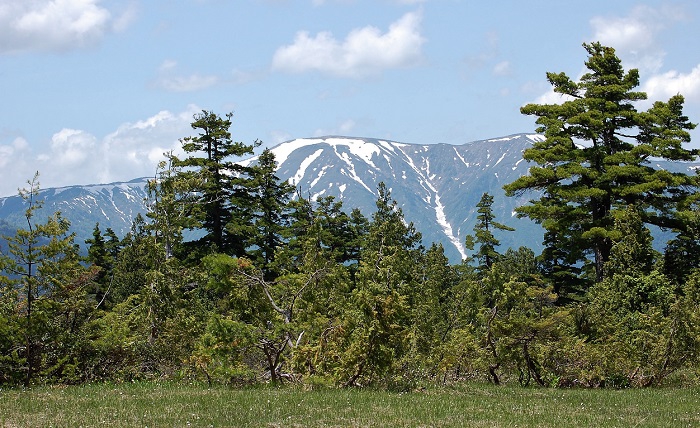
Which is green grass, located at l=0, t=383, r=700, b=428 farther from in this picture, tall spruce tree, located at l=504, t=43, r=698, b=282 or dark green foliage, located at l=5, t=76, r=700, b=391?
tall spruce tree, located at l=504, t=43, r=698, b=282

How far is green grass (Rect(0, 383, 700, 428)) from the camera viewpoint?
1141 cm

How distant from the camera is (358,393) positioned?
15492mm

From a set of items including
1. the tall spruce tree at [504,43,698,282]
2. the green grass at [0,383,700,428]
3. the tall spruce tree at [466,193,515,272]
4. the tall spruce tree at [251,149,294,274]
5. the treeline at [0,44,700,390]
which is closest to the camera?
the green grass at [0,383,700,428]

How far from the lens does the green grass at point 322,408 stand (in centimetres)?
1141

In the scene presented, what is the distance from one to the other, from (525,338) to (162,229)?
15251mm

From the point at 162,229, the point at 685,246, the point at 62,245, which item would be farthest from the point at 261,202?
the point at 62,245

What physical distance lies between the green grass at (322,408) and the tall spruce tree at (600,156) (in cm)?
1980

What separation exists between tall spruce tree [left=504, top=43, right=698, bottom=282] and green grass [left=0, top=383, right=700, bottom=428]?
19803mm

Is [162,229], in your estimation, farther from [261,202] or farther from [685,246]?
[685,246]

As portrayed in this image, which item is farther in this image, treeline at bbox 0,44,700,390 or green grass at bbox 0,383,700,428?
treeline at bbox 0,44,700,390

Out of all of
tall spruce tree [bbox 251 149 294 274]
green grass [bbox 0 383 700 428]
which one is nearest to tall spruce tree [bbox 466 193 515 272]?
tall spruce tree [bbox 251 149 294 274]

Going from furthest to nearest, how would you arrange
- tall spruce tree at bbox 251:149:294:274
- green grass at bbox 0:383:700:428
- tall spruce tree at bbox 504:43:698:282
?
tall spruce tree at bbox 251:149:294:274 < tall spruce tree at bbox 504:43:698:282 < green grass at bbox 0:383:700:428

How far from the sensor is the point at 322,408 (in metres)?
12.9

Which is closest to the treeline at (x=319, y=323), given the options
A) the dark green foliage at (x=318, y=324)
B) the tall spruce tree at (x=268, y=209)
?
the dark green foliage at (x=318, y=324)
